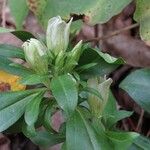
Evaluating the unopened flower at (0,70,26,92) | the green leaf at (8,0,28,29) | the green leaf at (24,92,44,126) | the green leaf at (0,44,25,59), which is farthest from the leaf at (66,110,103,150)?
the green leaf at (8,0,28,29)

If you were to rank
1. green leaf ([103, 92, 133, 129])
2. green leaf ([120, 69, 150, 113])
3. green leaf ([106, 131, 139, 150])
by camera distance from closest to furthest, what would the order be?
green leaf ([106, 131, 139, 150]), green leaf ([103, 92, 133, 129]), green leaf ([120, 69, 150, 113])

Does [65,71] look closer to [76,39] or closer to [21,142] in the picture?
[21,142]

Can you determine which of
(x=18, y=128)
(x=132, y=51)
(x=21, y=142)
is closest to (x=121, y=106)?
(x=132, y=51)

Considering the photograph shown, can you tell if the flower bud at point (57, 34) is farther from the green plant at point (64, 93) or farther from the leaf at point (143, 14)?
the leaf at point (143, 14)

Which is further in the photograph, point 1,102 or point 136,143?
point 136,143

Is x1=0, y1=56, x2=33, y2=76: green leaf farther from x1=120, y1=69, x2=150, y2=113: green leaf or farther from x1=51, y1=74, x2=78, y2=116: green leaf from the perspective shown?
x1=120, y1=69, x2=150, y2=113: green leaf

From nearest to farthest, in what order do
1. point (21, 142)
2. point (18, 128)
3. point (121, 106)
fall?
point (18, 128)
point (21, 142)
point (121, 106)
